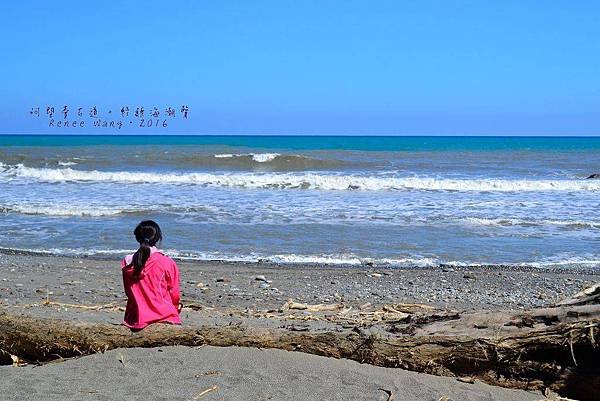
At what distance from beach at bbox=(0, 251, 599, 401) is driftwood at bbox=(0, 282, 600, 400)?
101mm

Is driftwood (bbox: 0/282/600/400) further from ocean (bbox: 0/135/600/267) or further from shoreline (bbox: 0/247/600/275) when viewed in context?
ocean (bbox: 0/135/600/267)

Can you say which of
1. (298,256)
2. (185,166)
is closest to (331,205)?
(298,256)

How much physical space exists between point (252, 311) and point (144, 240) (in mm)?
1634

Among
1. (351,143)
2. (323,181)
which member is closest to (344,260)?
(323,181)

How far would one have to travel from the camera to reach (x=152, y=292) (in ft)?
16.3

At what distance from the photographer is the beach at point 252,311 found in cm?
387

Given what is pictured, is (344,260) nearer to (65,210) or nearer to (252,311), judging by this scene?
(252,311)

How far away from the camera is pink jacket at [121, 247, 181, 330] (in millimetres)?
4859

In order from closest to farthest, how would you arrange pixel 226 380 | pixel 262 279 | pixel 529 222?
pixel 226 380 → pixel 262 279 → pixel 529 222

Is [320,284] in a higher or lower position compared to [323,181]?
lower

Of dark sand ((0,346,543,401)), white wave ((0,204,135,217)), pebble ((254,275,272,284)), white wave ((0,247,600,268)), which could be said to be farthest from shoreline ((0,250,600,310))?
white wave ((0,204,135,217))

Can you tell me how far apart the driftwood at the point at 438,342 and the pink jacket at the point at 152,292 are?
0.27 metres

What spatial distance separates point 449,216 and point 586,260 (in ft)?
15.2

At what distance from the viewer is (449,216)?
14891mm
